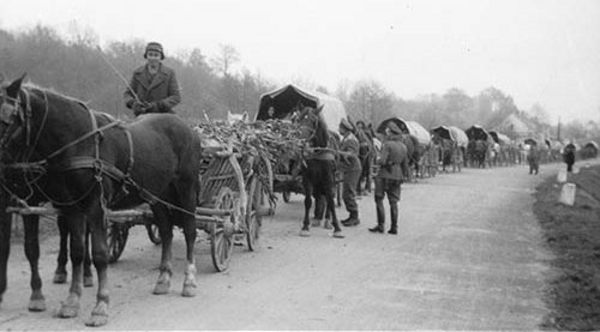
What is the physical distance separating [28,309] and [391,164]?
24.9 ft

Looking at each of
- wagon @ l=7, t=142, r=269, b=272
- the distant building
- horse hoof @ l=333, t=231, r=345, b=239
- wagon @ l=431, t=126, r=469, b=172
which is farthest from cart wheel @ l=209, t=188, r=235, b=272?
the distant building

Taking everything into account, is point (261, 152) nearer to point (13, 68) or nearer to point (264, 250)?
point (264, 250)

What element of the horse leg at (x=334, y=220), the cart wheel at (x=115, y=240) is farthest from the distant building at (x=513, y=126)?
the cart wheel at (x=115, y=240)

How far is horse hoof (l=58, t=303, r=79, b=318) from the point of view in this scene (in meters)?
5.97

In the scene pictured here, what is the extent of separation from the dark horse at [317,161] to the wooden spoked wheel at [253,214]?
142 cm

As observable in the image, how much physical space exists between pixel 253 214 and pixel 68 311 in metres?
4.54

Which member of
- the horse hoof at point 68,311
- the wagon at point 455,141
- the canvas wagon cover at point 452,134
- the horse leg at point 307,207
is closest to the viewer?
the horse hoof at point 68,311

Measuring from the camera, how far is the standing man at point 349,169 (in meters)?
13.7

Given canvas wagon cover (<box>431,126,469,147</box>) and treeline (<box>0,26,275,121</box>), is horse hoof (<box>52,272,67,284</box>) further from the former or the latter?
canvas wagon cover (<box>431,126,469,147</box>)

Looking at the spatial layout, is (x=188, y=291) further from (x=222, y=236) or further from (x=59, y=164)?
(x=59, y=164)

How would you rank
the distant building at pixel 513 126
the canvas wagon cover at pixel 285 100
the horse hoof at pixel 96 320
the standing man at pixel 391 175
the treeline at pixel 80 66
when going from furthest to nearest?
the distant building at pixel 513 126 < the treeline at pixel 80 66 < the canvas wagon cover at pixel 285 100 < the standing man at pixel 391 175 < the horse hoof at pixel 96 320

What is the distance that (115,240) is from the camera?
28.6 feet

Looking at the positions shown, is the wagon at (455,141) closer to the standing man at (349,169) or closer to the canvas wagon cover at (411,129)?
the canvas wagon cover at (411,129)

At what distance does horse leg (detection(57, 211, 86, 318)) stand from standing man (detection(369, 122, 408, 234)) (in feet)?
23.6
